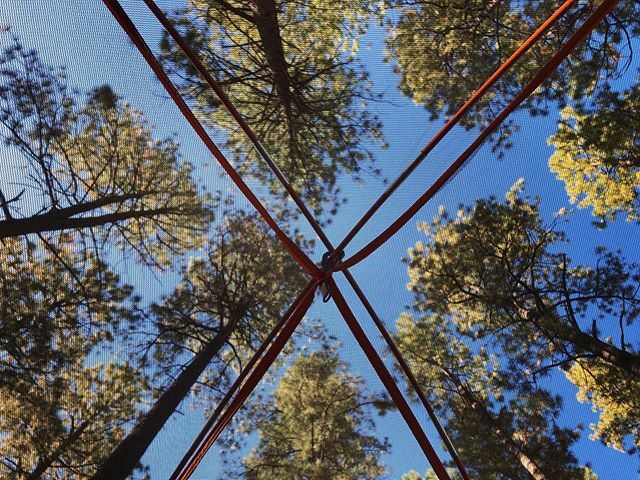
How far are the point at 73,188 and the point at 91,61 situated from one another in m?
0.94

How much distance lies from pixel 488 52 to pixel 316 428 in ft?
13.4

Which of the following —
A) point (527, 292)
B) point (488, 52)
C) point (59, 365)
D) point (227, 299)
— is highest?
point (488, 52)

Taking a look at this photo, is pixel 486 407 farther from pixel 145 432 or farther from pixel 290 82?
pixel 290 82

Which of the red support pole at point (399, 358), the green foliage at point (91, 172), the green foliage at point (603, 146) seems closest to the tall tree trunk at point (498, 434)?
the red support pole at point (399, 358)

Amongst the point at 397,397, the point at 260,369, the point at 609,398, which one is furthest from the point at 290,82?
the point at 609,398

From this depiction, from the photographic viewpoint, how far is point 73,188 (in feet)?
11.4

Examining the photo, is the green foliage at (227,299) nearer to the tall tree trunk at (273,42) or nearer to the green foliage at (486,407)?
the tall tree trunk at (273,42)

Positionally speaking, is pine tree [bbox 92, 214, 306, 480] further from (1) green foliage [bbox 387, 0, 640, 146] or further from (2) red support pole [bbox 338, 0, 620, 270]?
(1) green foliage [bbox 387, 0, 640, 146]

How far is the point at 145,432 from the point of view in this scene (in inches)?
141

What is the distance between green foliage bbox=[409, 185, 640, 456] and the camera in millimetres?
3734

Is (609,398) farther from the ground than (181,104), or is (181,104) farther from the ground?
(181,104)

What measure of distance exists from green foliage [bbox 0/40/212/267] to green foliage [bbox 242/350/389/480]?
1828 millimetres

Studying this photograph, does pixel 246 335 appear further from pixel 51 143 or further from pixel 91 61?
pixel 91 61

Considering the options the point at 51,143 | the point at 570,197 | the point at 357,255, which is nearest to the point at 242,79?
the point at 51,143
